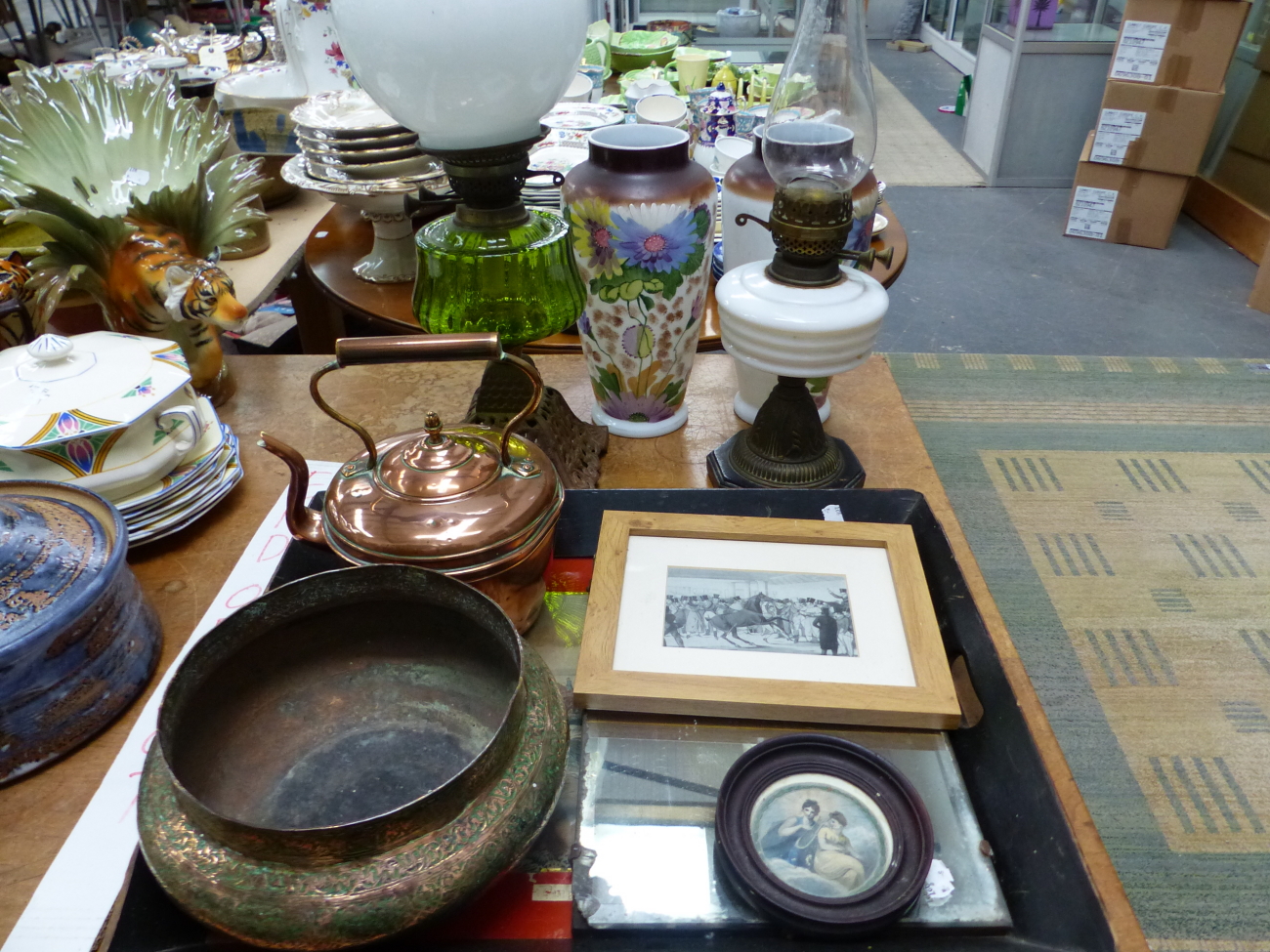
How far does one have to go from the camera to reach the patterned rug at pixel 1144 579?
1029mm

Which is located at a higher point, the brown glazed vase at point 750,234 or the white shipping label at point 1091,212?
the brown glazed vase at point 750,234

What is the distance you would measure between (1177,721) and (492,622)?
3.69 feet

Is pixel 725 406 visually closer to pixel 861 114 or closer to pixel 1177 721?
pixel 861 114

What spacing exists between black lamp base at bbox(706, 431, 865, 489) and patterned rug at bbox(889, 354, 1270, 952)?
2.10 feet

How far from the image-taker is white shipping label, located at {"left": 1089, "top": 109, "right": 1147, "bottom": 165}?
8.16 feet

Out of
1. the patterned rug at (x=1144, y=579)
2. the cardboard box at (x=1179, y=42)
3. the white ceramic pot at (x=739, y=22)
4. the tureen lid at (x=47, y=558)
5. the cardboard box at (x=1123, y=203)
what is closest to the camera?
the tureen lid at (x=47, y=558)

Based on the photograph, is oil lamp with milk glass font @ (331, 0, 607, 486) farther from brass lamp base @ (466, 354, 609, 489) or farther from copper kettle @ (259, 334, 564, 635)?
copper kettle @ (259, 334, 564, 635)

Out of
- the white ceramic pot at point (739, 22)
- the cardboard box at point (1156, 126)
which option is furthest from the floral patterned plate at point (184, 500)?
the white ceramic pot at point (739, 22)

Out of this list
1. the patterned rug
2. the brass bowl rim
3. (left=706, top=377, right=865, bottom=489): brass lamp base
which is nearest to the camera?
the brass bowl rim

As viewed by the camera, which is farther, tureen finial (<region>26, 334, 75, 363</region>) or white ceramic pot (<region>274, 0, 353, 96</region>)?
white ceramic pot (<region>274, 0, 353, 96</region>)

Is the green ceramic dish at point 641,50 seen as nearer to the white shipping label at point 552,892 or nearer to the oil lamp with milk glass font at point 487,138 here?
the oil lamp with milk glass font at point 487,138

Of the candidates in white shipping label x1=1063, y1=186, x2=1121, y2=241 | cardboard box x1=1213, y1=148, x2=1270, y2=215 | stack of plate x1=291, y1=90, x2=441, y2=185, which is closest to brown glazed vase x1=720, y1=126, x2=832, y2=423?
stack of plate x1=291, y1=90, x2=441, y2=185

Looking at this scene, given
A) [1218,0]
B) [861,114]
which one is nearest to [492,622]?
[861,114]

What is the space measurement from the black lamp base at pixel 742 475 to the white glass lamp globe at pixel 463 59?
350mm
